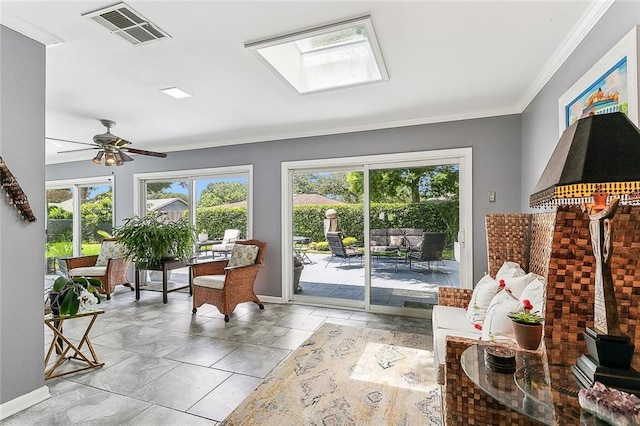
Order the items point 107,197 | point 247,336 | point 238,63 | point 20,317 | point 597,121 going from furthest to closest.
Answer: point 107,197
point 247,336
point 238,63
point 20,317
point 597,121

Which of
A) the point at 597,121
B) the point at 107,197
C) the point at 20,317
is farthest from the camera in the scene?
the point at 107,197

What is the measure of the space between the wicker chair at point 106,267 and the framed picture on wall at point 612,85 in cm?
588

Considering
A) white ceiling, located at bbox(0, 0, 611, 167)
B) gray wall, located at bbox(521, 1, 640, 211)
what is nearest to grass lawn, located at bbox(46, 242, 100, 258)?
white ceiling, located at bbox(0, 0, 611, 167)

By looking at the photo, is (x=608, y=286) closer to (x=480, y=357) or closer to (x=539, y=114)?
(x=480, y=357)

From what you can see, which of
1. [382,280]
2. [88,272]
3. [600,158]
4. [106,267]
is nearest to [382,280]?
[382,280]

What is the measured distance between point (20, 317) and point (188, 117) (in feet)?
8.79

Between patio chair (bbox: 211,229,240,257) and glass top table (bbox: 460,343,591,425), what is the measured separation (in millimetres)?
4385

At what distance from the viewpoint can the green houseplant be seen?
16.3 feet

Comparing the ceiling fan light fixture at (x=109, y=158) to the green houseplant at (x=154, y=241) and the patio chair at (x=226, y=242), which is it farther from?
the patio chair at (x=226, y=242)

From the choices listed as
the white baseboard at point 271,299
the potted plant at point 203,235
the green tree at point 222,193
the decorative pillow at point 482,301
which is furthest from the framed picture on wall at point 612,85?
the potted plant at point 203,235

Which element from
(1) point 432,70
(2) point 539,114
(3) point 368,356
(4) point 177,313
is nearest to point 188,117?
(4) point 177,313

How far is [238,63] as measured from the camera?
2.57 meters

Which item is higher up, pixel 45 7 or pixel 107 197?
pixel 45 7

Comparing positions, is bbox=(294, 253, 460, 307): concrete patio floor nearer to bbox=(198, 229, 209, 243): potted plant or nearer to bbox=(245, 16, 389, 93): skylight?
bbox=(198, 229, 209, 243): potted plant
